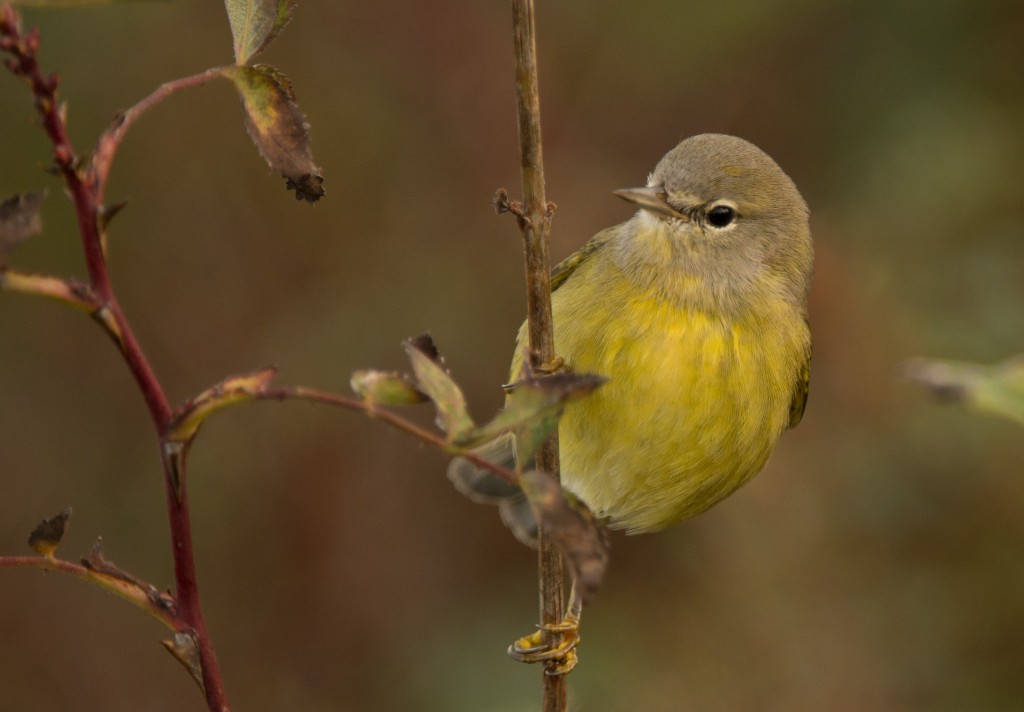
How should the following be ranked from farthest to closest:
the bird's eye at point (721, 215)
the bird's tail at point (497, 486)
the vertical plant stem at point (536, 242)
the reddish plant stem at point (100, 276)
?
1. the bird's tail at point (497, 486)
2. the bird's eye at point (721, 215)
3. the vertical plant stem at point (536, 242)
4. the reddish plant stem at point (100, 276)

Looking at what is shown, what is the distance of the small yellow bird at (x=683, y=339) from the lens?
3189 mm

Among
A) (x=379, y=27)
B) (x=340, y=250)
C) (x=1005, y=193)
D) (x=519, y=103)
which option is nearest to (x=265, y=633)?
(x=340, y=250)

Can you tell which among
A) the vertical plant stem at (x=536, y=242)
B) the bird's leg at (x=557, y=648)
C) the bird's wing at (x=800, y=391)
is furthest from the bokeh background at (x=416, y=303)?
the vertical plant stem at (x=536, y=242)

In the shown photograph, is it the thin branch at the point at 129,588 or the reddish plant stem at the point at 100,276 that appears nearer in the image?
the reddish plant stem at the point at 100,276

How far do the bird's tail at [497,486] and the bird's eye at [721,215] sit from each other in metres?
0.91

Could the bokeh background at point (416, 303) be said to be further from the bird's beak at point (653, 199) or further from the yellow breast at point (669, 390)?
the bird's beak at point (653, 199)

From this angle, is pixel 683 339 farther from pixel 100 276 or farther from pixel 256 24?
pixel 100 276

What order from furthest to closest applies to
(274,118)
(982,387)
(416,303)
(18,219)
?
(416,303) → (274,118) → (18,219) → (982,387)

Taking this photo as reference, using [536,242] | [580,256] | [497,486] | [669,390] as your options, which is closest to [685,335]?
[669,390]

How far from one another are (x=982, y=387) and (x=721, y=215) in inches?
105

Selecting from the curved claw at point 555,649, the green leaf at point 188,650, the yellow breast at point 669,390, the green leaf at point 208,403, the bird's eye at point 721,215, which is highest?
the bird's eye at point 721,215

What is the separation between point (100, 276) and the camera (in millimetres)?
1134

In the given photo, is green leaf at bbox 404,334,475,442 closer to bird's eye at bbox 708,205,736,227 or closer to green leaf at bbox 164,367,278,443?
green leaf at bbox 164,367,278,443

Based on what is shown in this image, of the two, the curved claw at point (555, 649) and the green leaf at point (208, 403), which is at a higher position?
the curved claw at point (555, 649)
